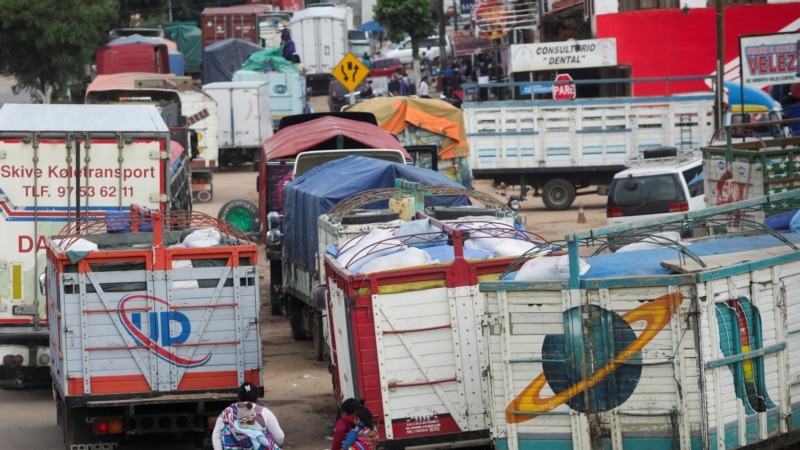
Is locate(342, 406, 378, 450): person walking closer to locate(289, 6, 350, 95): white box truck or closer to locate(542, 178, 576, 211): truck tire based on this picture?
locate(542, 178, 576, 211): truck tire

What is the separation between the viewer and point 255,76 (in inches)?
1732

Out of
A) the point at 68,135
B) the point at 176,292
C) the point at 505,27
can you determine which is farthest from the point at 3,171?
the point at 505,27

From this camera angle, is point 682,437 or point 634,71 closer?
point 682,437

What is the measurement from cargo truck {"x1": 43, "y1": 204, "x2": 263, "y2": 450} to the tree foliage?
5080 centimetres

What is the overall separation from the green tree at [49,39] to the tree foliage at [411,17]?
17267 millimetres

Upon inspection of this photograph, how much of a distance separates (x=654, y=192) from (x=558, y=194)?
803cm

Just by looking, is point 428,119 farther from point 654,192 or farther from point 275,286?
point 275,286

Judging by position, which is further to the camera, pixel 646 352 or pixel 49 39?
pixel 49 39

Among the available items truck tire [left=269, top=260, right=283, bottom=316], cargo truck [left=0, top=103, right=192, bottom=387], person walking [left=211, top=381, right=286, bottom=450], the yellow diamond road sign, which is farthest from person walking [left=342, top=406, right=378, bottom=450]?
the yellow diamond road sign

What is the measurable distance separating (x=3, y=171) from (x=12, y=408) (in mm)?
2512

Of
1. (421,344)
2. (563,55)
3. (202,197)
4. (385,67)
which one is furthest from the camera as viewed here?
(385,67)

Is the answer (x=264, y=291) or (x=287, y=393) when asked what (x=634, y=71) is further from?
(x=287, y=393)

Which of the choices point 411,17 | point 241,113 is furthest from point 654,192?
point 411,17

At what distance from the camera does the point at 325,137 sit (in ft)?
68.2
